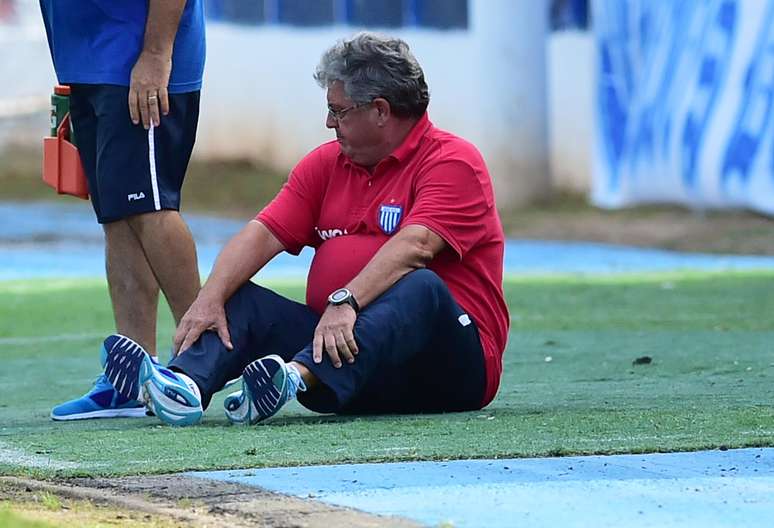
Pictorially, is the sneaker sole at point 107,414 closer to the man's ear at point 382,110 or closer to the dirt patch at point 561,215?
the man's ear at point 382,110

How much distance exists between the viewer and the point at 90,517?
367 centimetres

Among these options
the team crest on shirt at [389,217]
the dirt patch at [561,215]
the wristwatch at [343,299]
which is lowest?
the dirt patch at [561,215]

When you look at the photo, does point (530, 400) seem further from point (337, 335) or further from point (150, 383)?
point (150, 383)

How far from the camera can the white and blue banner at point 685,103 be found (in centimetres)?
1371

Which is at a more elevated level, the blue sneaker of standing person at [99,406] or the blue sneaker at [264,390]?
the blue sneaker at [264,390]

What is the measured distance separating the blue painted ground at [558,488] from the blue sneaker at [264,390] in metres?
0.67

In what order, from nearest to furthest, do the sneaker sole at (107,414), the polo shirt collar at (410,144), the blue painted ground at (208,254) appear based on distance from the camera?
the polo shirt collar at (410,144)
the sneaker sole at (107,414)
the blue painted ground at (208,254)

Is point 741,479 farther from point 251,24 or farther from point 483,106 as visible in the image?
point 251,24

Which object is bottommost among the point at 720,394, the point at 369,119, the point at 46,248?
the point at 46,248

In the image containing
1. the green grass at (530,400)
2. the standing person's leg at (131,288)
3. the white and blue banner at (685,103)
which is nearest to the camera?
the green grass at (530,400)

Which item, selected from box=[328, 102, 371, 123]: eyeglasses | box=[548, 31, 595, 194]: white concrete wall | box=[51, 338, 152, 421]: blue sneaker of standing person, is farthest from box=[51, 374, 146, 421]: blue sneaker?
box=[548, 31, 595, 194]: white concrete wall

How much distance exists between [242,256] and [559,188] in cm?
1133

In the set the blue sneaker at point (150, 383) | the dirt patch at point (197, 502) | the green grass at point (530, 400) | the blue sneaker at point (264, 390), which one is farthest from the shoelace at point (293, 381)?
the dirt patch at point (197, 502)

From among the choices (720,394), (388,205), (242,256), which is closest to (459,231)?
(388,205)
